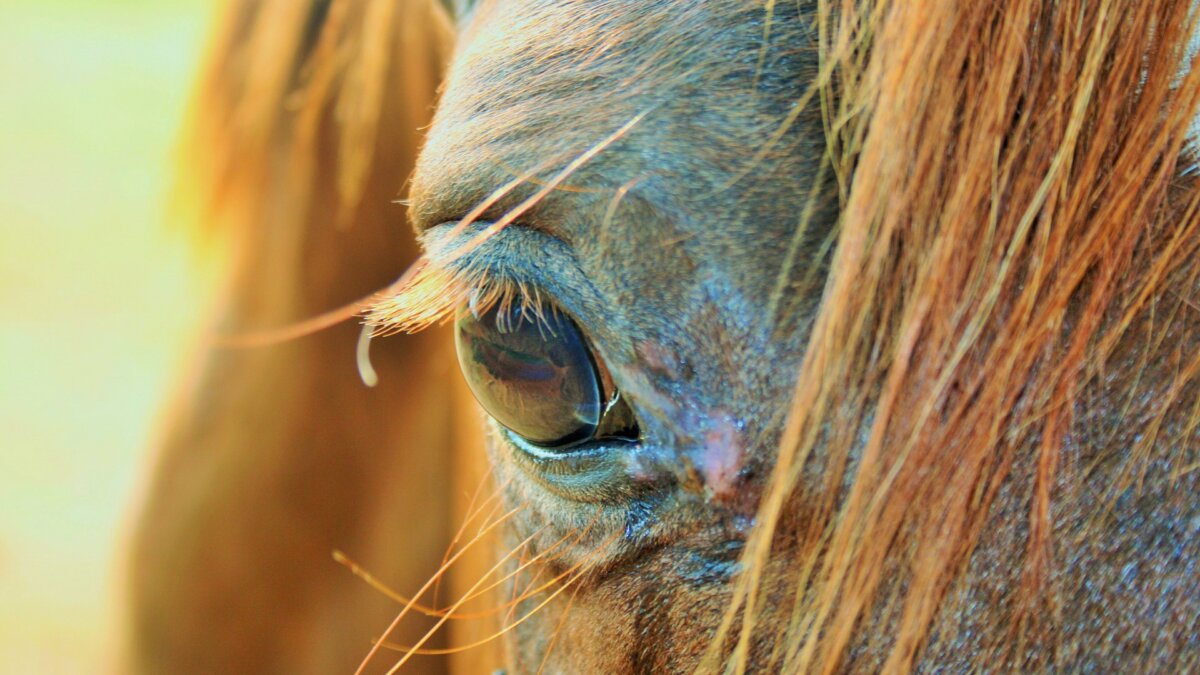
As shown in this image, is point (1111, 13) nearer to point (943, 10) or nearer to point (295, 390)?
point (943, 10)

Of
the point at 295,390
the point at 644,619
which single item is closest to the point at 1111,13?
the point at 644,619

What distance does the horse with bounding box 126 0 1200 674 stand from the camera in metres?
0.59

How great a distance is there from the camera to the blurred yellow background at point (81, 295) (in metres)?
3.30

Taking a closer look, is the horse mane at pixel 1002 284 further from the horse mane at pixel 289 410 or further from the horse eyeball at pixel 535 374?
the horse mane at pixel 289 410

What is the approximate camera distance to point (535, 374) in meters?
0.77

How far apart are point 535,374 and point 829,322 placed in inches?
9.6

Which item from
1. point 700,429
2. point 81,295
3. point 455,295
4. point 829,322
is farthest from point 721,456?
point 81,295

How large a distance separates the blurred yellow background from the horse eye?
4.02 ft

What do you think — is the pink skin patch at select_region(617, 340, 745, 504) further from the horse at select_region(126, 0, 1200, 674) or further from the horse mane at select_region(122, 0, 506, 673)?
the horse mane at select_region(122, 0, 506, 673)

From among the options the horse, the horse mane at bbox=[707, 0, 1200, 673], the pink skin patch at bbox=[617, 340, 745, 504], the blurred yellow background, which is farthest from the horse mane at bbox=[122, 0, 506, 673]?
the horse mane at bbox=[707, 0, 1200, 673]

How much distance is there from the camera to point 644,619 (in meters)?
0.75

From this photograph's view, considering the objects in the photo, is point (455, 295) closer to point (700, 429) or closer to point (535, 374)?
point (535, 374)

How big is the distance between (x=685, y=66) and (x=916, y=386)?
0.86 ft

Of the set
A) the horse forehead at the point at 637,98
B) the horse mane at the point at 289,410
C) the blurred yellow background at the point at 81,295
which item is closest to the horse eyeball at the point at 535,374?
the horse forehead at the point at 637,98
